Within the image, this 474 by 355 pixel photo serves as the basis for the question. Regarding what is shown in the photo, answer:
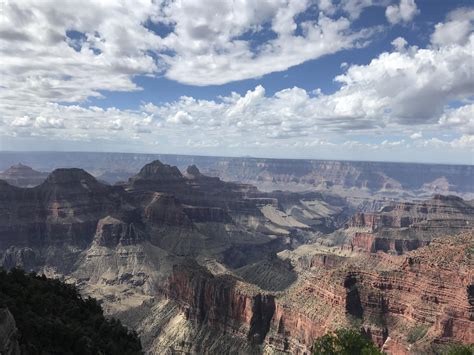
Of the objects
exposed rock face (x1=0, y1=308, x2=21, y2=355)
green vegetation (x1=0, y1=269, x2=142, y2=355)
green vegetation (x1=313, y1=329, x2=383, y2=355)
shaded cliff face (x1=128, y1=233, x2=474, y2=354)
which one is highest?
exposed rock face (x1=0, y1=308, x2=21, y2=355)

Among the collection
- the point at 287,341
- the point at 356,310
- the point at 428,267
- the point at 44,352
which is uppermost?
the point at 44,352

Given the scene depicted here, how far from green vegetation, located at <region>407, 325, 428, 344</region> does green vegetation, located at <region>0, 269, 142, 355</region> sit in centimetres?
5806

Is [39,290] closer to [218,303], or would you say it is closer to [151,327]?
[218,303]

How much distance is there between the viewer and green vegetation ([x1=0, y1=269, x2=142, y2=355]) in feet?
145

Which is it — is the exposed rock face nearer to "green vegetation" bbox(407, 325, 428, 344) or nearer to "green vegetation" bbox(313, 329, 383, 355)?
"green vegetation" bbox(313, 329, 383, 355)

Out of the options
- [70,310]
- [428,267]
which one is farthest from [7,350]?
[428,267]

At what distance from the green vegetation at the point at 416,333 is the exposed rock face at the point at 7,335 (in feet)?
254

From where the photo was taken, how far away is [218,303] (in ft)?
388

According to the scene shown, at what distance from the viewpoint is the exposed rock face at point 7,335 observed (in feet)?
115

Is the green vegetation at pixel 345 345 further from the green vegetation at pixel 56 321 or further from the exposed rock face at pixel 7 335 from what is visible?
the exposed rock face at pixel 7 335

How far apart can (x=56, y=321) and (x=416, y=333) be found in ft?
240

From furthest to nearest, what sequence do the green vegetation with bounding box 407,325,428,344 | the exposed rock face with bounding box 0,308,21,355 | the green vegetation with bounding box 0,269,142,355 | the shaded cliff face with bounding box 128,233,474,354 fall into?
the shaded cliff face with bounding box 128,233,474,354 → the green vegetation with bounding box 407,325,428,344 → the green vegetation with bounding box 0,269,142,355 → the exposed rock face with bounding box 0,308,21,355

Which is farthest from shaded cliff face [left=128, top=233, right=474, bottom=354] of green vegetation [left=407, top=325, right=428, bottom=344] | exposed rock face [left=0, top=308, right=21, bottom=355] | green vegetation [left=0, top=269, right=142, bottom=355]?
exposed rock face [left=0, top=308, right=21, bottom=355]

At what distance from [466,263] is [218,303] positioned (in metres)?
61.7
